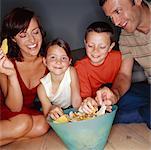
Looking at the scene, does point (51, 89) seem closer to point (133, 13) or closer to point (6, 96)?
point (6, 96)

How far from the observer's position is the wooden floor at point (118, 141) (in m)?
1.65

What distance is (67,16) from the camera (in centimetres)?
315

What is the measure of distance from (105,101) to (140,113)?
417mm

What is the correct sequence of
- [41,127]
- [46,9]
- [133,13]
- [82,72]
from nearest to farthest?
[133,13] < [41,127] < [82,72] < [46,9]

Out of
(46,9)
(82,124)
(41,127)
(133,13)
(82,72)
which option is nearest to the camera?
(82,124)

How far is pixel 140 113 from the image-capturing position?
1.87m

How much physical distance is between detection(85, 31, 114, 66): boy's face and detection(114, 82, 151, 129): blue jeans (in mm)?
352

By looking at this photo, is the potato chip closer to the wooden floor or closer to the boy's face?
the wooden floor

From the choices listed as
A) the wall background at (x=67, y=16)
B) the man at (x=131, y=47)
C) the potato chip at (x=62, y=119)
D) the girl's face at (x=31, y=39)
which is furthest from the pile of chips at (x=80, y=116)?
the wall background at (x=67, y=16)

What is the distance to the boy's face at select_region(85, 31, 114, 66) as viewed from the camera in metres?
1.79

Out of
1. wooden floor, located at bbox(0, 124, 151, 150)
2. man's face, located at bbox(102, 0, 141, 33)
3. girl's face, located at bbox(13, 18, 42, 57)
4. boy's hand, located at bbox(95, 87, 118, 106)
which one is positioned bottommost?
wooden floor, located at bbox(0, 124, 151, 150)

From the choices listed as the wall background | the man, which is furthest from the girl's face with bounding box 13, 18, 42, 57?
the wall background

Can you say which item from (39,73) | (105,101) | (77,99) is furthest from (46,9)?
(105,101)

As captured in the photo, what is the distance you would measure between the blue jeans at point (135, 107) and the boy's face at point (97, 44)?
35 centimetres
